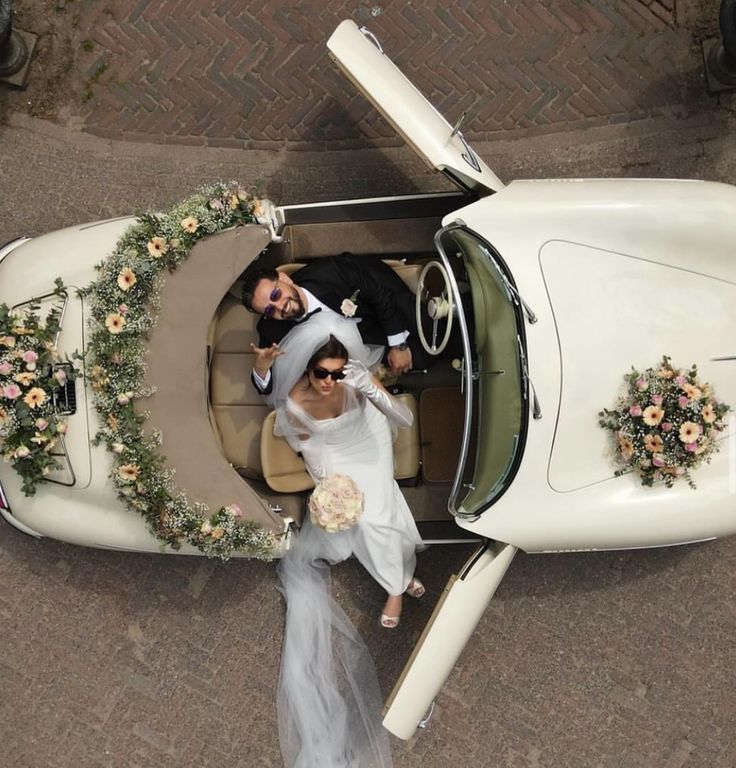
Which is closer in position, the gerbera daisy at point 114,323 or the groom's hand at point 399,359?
the gerbera daisy at point 114,323

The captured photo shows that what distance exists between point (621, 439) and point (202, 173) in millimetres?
3066

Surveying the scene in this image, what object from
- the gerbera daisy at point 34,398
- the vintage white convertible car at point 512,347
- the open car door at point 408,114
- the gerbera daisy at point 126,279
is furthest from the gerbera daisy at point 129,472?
the open car door at point 408,114

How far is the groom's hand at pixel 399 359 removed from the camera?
3.48 metres

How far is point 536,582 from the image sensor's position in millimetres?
4086

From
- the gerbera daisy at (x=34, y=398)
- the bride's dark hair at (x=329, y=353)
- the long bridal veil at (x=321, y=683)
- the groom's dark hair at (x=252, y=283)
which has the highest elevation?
the gerbera daisy at (x=34, y=398)

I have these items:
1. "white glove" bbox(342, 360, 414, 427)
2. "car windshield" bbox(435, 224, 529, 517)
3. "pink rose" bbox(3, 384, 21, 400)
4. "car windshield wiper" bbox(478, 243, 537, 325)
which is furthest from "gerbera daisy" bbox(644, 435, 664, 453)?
"pink rose" bbox(3, 384, 21, 400)

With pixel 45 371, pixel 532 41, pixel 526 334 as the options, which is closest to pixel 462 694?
pixel 526 334

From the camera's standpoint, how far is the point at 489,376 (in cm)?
297

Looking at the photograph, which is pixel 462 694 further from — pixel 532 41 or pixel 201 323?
pixel 532 41

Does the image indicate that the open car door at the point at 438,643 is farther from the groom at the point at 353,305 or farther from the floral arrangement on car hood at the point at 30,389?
the floral arrangement on car hood at the point at 30,389

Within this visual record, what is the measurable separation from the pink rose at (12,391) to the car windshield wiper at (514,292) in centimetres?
229

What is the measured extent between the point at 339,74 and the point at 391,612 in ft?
11.3

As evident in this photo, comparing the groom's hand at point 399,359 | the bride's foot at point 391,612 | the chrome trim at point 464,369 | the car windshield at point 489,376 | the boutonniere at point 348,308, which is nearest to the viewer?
the chrome trim at point 464,369

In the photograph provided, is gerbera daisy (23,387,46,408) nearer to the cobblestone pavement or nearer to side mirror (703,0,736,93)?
the cobblestone pavement
